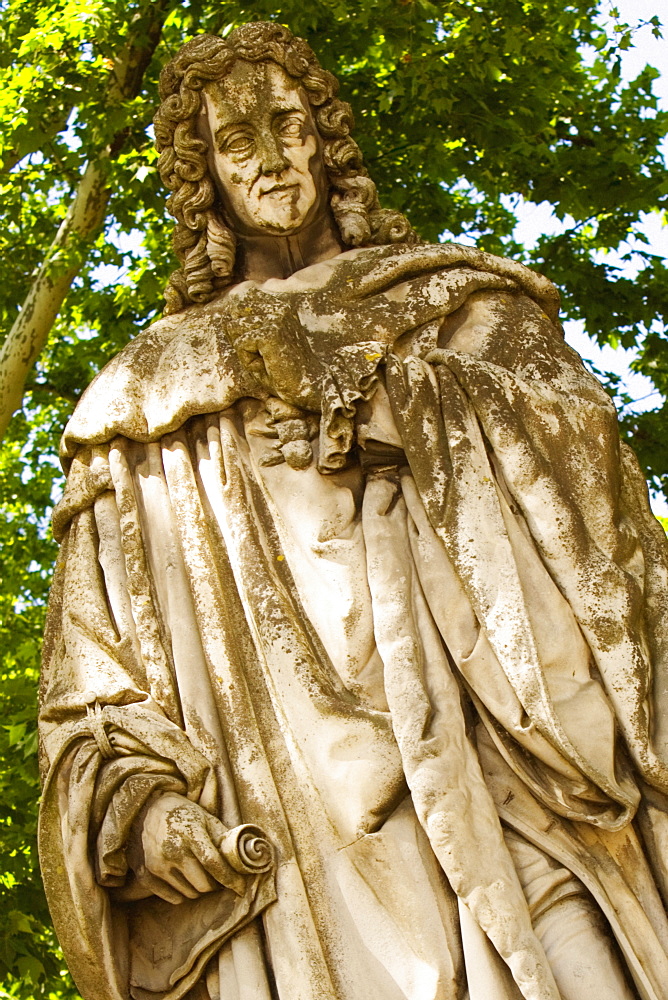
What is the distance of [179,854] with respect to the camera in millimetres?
5484

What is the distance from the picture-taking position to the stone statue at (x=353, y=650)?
545 centimetres

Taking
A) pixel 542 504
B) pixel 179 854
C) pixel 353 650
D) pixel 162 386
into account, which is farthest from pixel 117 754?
pixel 542 504

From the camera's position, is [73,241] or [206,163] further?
[73,241]

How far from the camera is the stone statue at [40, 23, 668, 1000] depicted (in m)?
5.45

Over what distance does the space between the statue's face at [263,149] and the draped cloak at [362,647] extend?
354mm

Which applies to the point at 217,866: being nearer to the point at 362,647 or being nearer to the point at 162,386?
the point at 362,647

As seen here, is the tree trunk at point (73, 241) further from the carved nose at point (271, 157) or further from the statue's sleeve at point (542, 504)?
the statue's sleeve at point (542, 504)

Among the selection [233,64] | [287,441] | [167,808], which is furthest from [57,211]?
[167,808]

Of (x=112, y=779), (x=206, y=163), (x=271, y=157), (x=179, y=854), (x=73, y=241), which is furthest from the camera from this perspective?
(x=73, y=241)

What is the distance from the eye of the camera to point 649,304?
11.4 meters

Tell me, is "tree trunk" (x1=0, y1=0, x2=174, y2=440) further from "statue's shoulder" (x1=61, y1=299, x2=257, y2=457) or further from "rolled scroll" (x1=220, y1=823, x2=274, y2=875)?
"rolled scroll" (x1=220, y1=823, x2=274, y2=875)

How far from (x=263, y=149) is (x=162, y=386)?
2.86 feet

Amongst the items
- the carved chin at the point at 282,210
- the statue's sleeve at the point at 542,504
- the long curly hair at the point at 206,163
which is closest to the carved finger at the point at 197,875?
the statue's sleeve at the point at 542,504

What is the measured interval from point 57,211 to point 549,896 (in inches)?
287
